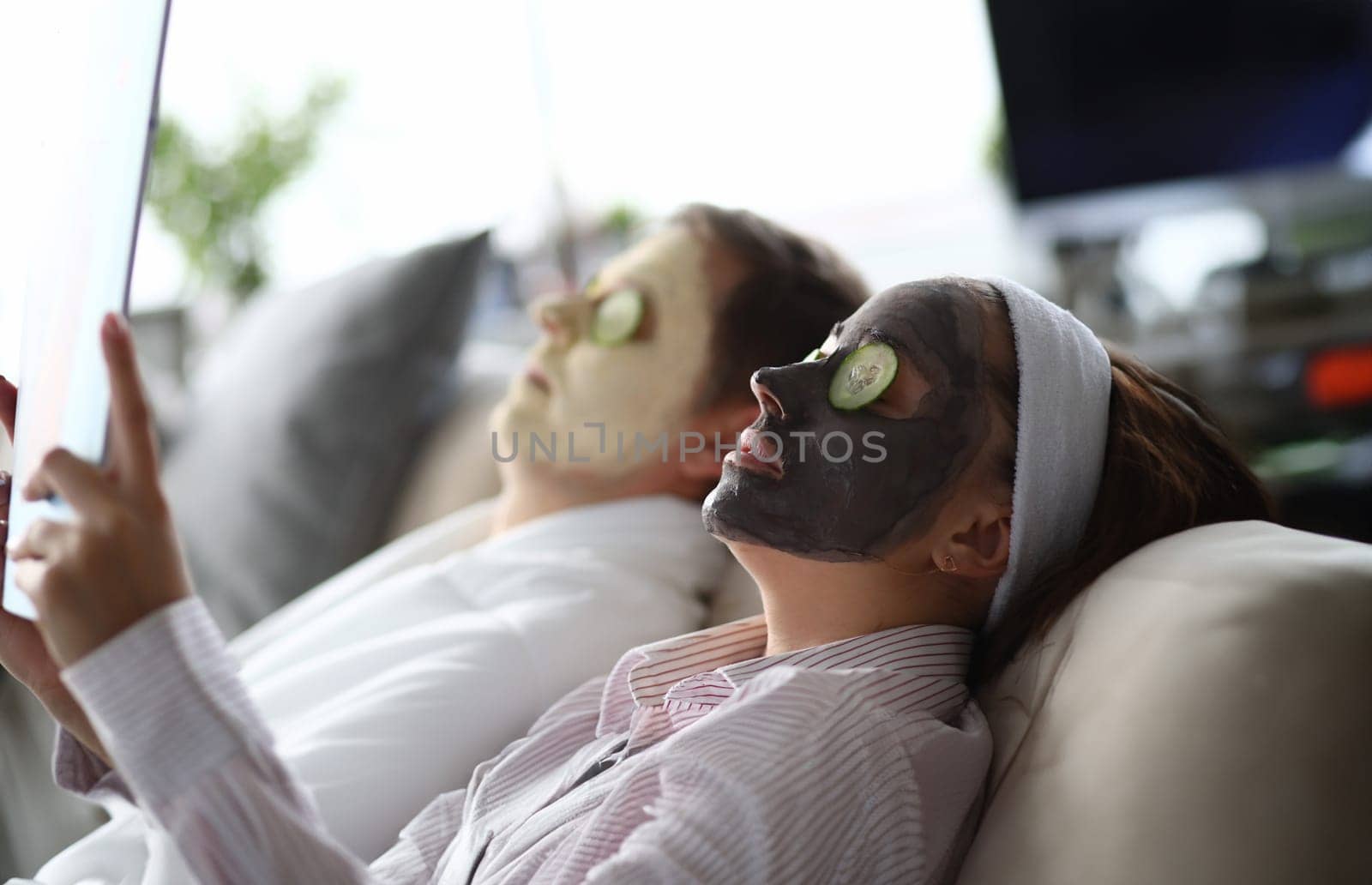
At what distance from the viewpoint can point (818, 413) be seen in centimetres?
78

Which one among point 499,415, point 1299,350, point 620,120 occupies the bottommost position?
point 1299,350

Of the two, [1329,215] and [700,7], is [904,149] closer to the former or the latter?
[700,7]

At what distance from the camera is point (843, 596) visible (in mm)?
813

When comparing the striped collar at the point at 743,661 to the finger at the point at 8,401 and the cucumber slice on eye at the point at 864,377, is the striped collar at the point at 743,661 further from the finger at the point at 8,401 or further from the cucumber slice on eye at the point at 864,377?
the finger at the point at 8,401

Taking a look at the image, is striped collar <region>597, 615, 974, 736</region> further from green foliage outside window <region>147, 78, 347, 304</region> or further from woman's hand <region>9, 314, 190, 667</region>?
green foliage outside window <region>147, 78, 347, 304</region>

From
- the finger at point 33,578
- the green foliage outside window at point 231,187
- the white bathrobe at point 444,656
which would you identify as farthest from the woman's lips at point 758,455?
the green foliage outside window at point 231,187

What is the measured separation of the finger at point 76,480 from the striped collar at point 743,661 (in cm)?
41

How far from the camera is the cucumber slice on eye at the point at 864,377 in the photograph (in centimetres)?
78

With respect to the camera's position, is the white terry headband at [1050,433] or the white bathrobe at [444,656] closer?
the white terry headband at [1050,433]

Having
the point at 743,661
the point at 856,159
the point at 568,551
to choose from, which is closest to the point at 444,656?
the point at 568,551

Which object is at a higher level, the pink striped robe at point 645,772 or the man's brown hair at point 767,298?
the man's brown hair at point 767,298

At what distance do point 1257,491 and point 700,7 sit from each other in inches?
99.3

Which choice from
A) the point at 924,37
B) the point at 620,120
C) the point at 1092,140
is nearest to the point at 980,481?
the point at 1092,140

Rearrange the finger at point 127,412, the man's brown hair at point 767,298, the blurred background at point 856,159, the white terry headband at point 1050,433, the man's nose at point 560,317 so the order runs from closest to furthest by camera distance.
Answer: the finger at point 127,412
the white terry headband at point 1050,433
the man's brown hair at point 767,298
the man's nose at point 560,317
the blurred background at point 856,159
